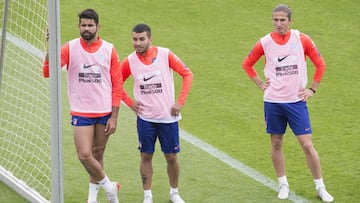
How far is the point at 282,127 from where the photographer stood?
10234 mm

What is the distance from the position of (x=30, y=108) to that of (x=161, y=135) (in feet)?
10.5

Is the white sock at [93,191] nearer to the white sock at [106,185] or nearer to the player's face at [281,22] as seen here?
the white sock at [106,185]

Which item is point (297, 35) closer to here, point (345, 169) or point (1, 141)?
point (345, 169)

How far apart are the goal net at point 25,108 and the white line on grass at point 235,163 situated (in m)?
1.87

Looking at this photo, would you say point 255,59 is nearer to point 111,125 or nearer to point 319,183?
point 319,183

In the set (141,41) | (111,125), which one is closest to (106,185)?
(111,125)

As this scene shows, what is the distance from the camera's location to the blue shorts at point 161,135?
983 cm

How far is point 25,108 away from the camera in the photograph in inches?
499

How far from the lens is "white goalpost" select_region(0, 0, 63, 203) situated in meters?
9.11

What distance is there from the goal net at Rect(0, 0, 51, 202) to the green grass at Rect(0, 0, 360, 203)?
308mm

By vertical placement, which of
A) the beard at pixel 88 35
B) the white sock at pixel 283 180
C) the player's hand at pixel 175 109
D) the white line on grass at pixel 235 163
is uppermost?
the beard at pixel 88 35

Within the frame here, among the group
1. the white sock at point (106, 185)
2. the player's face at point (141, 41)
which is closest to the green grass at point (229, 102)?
the white sock at point (106, 185)

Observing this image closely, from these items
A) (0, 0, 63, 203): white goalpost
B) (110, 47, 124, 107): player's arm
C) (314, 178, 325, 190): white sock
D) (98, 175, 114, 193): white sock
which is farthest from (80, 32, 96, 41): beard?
(314, 178, 325, 190): white sock

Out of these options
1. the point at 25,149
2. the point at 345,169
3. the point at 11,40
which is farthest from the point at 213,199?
the point at 11,40
